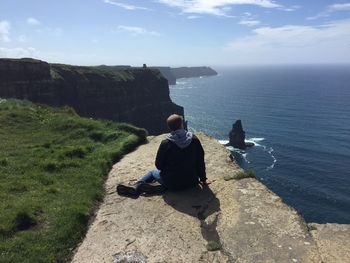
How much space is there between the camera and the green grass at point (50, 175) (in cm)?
853

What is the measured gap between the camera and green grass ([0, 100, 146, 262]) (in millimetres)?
8531

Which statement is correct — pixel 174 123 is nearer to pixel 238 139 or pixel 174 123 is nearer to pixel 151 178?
pixel 151 178

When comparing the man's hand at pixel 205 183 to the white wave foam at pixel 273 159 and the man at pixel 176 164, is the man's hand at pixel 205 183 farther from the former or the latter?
the white wave foam at pixel 273 159

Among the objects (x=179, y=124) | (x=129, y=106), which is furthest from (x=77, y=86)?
(x=179, y=124)

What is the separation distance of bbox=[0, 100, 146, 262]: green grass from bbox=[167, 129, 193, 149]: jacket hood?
2.63 meters

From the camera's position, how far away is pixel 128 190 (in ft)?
37.2

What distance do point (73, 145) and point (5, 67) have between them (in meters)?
58.7

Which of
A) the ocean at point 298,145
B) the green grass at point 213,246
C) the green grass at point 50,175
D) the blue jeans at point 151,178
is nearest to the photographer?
the green grass at point 213,246

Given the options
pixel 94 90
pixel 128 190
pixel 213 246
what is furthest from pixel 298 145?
pixel 213 246

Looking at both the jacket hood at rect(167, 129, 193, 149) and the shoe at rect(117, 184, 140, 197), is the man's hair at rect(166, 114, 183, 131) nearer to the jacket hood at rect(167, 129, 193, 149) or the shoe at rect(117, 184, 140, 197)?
the jacket hood at rect(167, 129, 193, 149)

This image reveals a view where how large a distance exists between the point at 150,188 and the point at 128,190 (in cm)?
61

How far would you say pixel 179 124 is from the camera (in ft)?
37.1

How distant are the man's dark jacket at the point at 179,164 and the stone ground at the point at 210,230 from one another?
1.08 ft

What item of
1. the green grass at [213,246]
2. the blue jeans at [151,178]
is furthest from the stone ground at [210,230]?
the blue jeans at [151,178]
